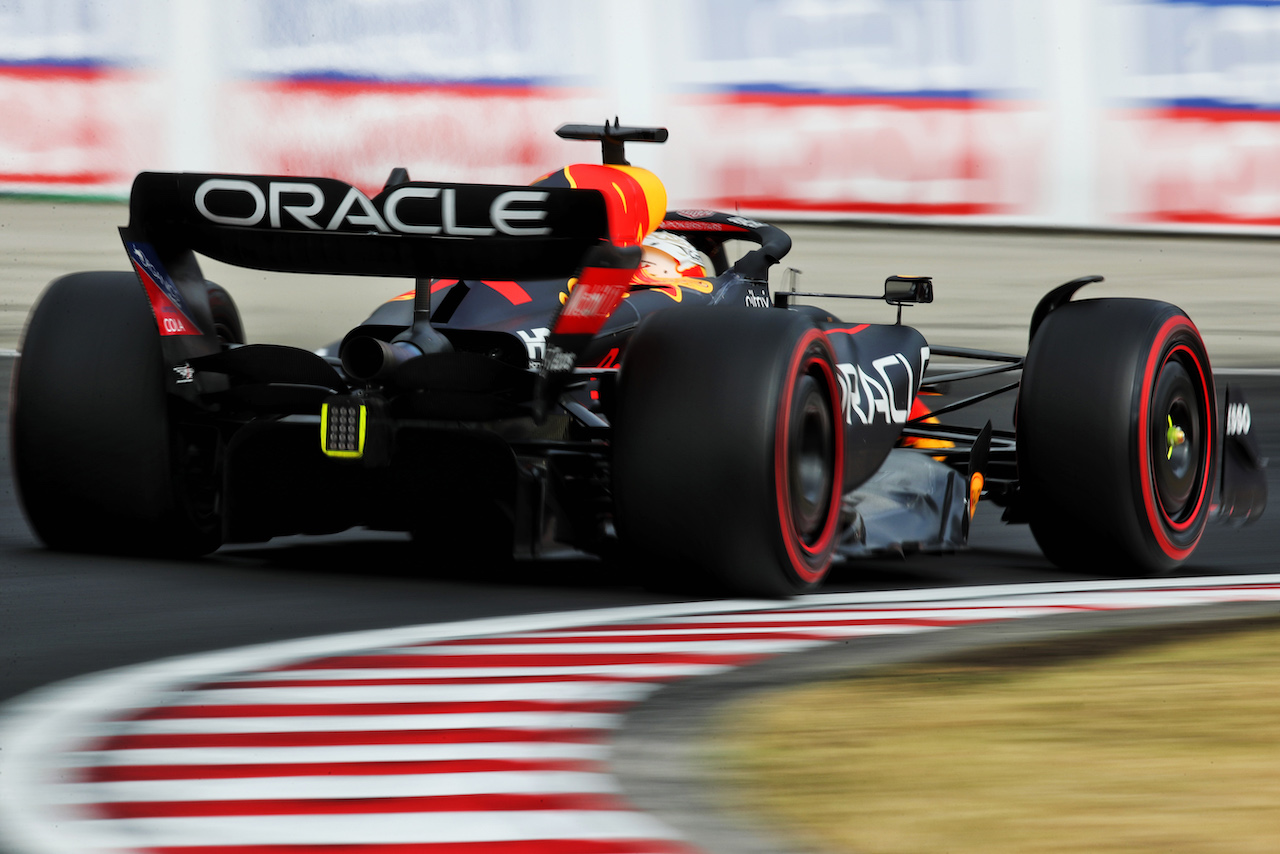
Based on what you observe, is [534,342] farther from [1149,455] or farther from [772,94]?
[772,94]

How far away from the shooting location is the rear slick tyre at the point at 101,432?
6.62 m

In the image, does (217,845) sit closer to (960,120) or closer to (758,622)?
(758,622)

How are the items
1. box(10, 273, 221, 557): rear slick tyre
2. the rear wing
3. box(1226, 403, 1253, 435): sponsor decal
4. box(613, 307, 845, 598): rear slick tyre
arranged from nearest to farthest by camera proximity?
box(613, 307, 845, 598): rear slick tyre → the rear wing → box(10, 273, 221, 557): rear slick tyre → box(1226, 403, 1253, 435): sponsor decal

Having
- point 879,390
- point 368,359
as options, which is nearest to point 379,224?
point 368,359

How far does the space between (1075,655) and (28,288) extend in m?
12.0

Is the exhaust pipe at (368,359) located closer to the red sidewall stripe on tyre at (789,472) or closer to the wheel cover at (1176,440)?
the red sidewall stripe on tyre at (789,472)

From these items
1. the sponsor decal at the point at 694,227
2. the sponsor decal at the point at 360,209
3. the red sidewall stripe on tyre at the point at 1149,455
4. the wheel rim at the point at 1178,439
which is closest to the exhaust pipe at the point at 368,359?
the sponsor decal at the point at 360,209

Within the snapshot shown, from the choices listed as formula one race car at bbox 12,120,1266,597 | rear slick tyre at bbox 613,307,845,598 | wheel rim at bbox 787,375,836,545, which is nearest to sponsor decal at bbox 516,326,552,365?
formula one race car at bbox 12,120,1266,597

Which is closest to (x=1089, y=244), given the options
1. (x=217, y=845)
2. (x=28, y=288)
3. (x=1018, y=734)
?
(x=28, y=288)

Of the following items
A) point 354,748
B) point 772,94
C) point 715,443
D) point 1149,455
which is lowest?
point 354,748

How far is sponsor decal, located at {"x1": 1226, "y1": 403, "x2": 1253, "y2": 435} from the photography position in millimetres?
7809

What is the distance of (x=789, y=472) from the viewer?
6.07 meters

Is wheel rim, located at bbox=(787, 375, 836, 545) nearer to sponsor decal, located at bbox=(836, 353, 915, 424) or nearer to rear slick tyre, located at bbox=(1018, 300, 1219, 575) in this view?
sponsor decal, located at bbox=(836, 353, 915, 424)

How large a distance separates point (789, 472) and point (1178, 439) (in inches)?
78.9
